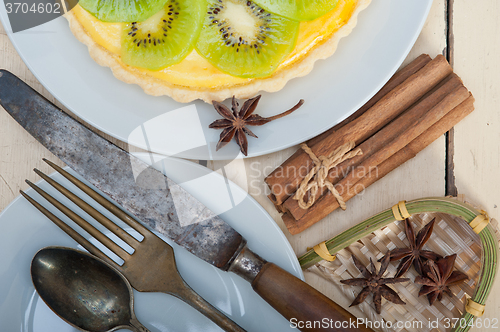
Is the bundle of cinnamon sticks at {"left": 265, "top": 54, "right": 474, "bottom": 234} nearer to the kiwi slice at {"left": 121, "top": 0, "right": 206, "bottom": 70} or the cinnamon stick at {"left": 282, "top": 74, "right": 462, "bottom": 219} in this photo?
the cinnamon stick at {"left": 282, "top": 74, "right": 462, "bottom": 219}

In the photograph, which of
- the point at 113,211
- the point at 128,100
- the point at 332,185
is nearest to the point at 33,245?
the point at 113,211

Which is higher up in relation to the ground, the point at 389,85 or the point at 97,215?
the point at 389,85

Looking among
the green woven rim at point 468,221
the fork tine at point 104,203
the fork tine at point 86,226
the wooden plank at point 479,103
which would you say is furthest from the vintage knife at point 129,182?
the wooden plank at point 479,103

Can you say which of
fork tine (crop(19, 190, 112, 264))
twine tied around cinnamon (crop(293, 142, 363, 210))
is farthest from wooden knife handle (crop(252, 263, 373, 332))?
fork tine (crop(19, 190, 112, 264))

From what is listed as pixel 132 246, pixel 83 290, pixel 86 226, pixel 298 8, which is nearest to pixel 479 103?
pixel 298 8

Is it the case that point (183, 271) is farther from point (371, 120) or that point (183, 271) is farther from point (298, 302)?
point (371, 120)

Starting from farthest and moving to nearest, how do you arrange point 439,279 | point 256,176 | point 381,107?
1. point 256,176
2. point 381,107
3. point 439,279

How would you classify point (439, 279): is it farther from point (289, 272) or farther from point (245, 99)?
point (245, 99)
